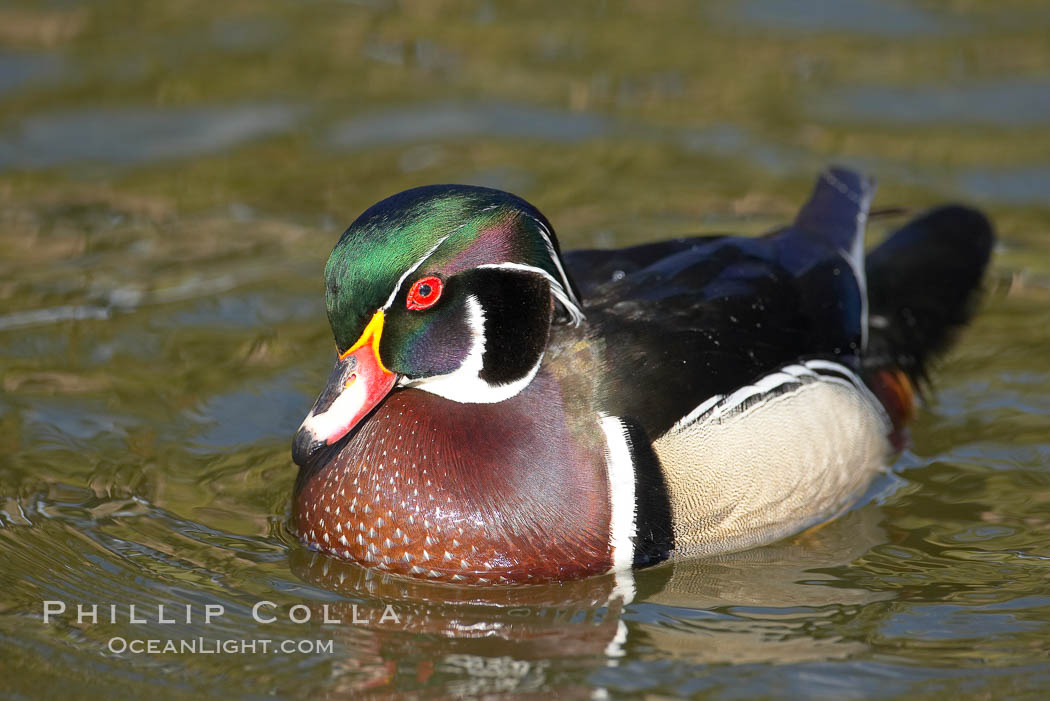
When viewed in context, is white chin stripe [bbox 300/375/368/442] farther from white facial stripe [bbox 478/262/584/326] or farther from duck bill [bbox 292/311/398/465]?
white facial stripe [bbox 478/262/584/326]

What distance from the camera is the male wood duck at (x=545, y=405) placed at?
4699mm

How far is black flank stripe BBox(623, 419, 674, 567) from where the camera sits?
16.1 ft

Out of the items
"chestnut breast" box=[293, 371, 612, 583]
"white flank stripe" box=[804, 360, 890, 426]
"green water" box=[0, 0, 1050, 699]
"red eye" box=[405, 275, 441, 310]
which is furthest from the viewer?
"white flank stripe" box=[804, 360, 890, 426]

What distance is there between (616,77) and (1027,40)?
273 centimetres

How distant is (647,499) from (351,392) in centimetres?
105

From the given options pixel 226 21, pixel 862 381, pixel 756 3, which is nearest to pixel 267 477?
pixel 862 381

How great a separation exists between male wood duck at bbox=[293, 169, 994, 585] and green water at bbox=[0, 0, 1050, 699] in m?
0.17

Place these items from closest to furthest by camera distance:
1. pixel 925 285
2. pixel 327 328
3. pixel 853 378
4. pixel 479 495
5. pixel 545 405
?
pixel 479 495
pixel 545 405
pixel 853 378
pixel 925 285
pixel 327 328

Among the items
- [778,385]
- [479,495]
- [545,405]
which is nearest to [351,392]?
[479,495]

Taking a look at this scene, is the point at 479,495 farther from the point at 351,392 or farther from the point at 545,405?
the point at 351,392

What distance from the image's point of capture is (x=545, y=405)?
493cm

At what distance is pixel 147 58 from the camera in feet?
31.1

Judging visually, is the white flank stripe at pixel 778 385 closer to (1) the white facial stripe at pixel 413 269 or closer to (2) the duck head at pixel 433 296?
(2) the duck head at pixel 433 296

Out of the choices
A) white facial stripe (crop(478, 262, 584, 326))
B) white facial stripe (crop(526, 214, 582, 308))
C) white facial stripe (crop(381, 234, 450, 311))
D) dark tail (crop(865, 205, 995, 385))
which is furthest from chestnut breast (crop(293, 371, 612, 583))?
dark tail (crop(865, 205, 995, 385))
